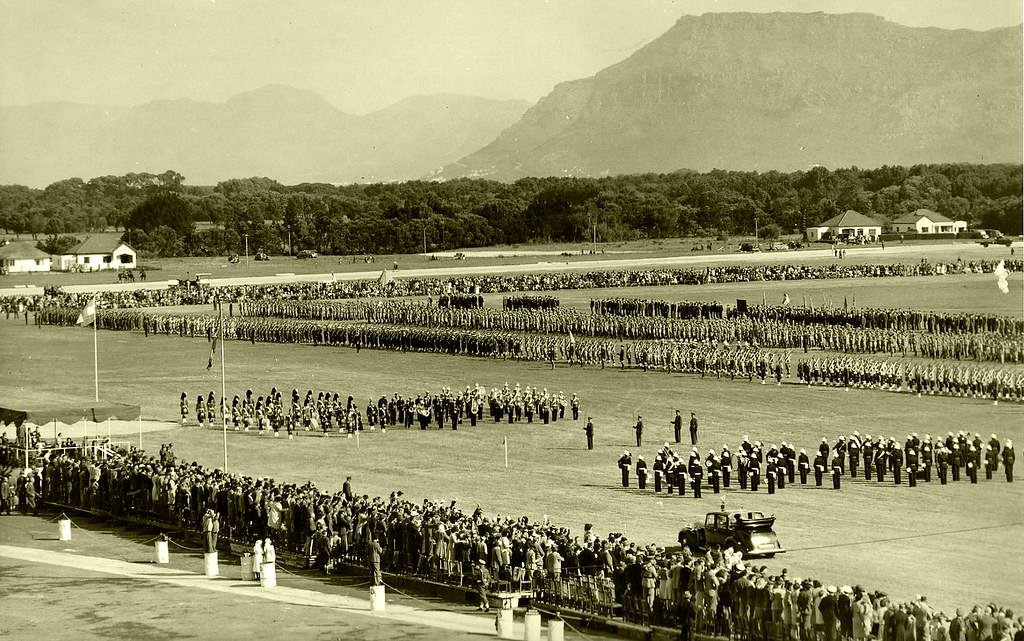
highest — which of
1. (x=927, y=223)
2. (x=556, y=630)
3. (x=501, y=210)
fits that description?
(x=501, y=210)

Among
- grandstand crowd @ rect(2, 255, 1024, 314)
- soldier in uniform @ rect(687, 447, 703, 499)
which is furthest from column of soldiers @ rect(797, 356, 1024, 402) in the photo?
grandstand crowd @ rect(2, 255, 1024, 314)

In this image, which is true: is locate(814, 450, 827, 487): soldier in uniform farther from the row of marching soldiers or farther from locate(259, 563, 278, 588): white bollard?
locate(259, 563, 278, 588): white bollard

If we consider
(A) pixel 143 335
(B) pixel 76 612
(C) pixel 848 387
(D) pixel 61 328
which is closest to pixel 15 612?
(B) pixel 76 612

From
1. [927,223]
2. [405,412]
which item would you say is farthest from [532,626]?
[927,223]

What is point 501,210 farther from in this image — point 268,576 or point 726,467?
point 268,576

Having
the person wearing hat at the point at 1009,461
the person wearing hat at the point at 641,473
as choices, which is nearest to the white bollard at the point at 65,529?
the person wearing hat at the point at 641,473
